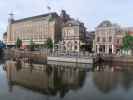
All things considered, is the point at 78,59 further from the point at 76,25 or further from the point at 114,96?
the point at 114,96

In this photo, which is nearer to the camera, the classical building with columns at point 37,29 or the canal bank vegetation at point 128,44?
the canal bank vegetation at point 128,44

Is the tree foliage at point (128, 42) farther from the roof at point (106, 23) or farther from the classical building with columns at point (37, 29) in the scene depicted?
the classical building with columns at point (37, 29)

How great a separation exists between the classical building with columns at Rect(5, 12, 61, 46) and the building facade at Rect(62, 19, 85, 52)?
7.88 meters

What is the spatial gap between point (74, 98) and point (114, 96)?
215 inches

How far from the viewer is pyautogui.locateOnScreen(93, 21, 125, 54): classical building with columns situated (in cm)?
8826

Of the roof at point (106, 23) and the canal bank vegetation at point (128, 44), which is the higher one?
the roof at point (106, 23)

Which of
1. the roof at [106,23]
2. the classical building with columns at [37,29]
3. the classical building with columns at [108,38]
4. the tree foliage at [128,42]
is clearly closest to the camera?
the tree foliage at [128,42]

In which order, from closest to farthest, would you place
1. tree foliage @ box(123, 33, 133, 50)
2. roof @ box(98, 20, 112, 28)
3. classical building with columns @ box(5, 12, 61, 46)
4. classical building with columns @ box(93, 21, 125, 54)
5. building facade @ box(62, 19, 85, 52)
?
tree foliage @ box(123, 33, 133, 50) → classical building with columns @ box(93, 21, 125, 54) → roof @ box(98, 20, 112, 28) → building facade @ box(62, 19, 85, 52) → classical building with columns @ box(5, 12, 61, 46)

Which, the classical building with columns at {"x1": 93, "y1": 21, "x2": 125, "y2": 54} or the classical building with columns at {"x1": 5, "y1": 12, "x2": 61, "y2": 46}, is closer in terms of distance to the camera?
the classical building with columns at {"x1": 93, "y1": 21, "x2": 125, "y2": 54}

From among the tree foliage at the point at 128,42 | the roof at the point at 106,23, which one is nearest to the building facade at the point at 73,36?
the roof at the point at 106,23

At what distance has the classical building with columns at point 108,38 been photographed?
290 ft

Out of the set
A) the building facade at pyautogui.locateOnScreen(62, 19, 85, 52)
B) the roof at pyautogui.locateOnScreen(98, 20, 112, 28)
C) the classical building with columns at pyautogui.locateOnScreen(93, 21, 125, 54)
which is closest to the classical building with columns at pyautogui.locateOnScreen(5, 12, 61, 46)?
the building facade at pyautogui.locateOnScreen(62, 19, 85, 52)

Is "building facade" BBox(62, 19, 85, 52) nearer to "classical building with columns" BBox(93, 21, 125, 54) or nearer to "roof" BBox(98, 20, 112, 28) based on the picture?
"classical building with columns" BBox(93, 21, 125, 54)

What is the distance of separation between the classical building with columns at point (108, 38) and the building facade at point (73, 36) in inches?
291
